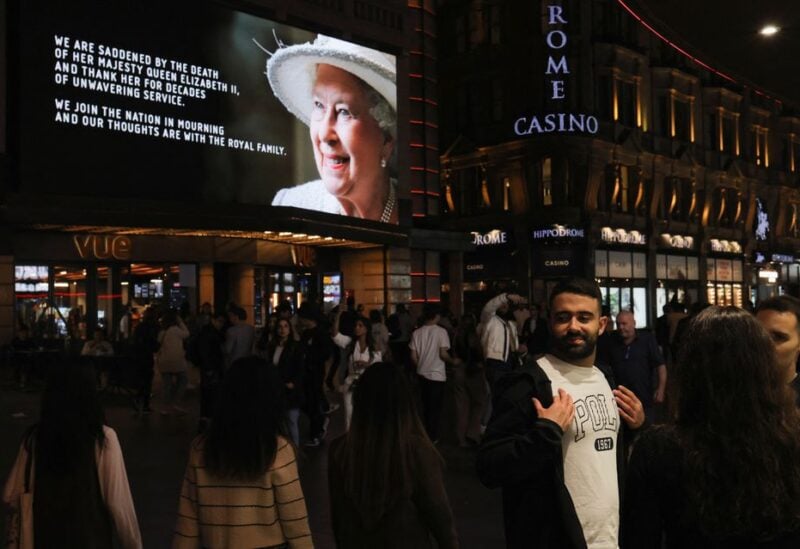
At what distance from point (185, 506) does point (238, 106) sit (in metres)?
21.9

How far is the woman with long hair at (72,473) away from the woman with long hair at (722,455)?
9.15 feet

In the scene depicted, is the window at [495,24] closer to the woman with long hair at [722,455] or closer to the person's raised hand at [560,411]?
the person's raised hand at [560,411]

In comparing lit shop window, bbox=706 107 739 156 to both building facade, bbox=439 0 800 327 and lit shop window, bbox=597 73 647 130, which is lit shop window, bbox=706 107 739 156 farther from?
lit shop window, bbox=597 73 647 130

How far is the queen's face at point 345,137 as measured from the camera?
1061 inches

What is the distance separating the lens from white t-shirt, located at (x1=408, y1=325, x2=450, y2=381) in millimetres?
12578

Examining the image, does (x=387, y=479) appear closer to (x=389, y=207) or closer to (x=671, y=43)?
(x=671, y=43)

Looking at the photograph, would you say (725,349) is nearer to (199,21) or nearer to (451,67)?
(199,21)

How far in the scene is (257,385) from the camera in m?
3.88

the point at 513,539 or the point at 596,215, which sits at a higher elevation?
the point at 596,215

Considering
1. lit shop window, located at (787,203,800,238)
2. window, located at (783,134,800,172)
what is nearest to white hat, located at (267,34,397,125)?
window, located at (783,134,800,172)

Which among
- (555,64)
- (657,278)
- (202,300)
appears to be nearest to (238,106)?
(202,300)

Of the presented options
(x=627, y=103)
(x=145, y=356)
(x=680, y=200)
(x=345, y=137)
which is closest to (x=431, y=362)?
(x=145, y=356)

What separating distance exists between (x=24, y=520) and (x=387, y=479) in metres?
1.78

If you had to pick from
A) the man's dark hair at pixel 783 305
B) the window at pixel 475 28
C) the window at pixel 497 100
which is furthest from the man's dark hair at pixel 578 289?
the window at pixel 475 28
